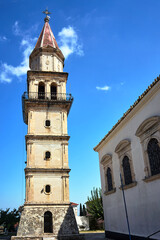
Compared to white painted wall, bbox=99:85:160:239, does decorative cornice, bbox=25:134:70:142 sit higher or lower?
higher

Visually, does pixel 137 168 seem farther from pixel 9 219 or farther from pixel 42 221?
pixel 9 219

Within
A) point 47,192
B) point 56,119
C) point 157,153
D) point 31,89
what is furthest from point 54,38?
point 157,153

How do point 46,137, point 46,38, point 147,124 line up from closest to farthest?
point 147,124 < point 46,137 < point 46,38

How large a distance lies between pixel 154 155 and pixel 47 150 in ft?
41.8

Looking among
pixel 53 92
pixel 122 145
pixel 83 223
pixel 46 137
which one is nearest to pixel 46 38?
pixel 53 92

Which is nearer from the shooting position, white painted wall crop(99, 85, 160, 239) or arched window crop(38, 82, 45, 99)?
white painted wall crop(99, 85, 160, 239)

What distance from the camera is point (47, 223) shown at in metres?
19.5

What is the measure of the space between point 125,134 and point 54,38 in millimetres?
20739

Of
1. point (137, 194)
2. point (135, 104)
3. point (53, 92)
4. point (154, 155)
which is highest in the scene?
point (53, 92)

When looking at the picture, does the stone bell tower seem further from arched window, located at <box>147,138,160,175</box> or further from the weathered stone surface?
arched window, located at <box>147,138,160,175</box>

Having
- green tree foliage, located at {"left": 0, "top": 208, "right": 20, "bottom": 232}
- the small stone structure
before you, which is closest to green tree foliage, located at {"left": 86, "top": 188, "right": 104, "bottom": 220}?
the small stone structure

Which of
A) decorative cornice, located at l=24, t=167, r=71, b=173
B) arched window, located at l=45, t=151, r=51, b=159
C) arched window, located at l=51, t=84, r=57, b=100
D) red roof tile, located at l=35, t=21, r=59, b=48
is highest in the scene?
red roof tile, located at l=35, t=21, r=59, b=48

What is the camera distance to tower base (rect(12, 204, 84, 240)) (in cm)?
1844

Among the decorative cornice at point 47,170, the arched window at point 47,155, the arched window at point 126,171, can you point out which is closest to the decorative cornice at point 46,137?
the arched window at point 47,155
